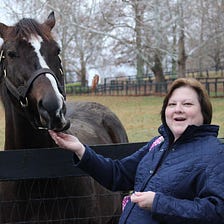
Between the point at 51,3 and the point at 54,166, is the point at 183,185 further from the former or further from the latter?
the point at 51,3

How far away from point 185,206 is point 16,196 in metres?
1.64

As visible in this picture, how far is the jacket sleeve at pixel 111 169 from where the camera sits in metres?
2.54

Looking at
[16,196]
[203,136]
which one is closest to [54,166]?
[16,196]

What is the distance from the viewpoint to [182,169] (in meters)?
2.07

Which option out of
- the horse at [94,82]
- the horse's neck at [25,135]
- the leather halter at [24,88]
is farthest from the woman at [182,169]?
the horse at [94,82]

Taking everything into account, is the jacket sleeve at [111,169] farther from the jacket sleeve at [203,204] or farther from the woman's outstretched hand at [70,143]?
the jacket sleeve at [203,204]

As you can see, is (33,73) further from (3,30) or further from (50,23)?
(50,23)

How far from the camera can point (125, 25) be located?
83.7 ft

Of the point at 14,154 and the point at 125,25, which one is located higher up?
the point at 125,25

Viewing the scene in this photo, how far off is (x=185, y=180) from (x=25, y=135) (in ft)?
5.35

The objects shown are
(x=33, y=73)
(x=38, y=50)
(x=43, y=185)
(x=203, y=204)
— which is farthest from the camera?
(x=43, y=185)

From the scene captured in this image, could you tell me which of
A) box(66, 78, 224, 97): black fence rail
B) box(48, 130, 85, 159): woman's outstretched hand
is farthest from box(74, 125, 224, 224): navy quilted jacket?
box(66, 78, 224, 97): black fence rail

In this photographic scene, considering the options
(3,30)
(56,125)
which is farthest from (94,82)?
(56,125)

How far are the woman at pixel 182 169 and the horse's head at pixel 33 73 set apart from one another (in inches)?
27.5
